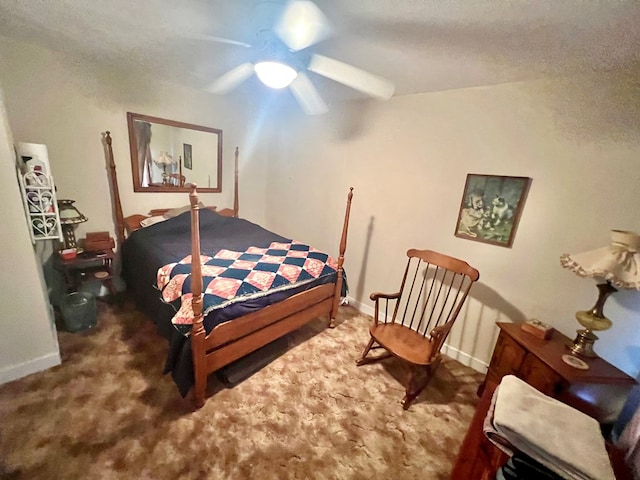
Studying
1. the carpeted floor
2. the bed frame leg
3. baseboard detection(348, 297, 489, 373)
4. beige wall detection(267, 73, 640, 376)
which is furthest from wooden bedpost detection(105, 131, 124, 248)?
baseboard detection(348, 297, 489, 373)

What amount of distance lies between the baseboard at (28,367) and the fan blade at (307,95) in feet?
8.94

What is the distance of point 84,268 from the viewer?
2479mm

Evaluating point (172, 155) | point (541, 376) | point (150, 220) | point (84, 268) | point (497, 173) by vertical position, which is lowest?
point (84, 268)

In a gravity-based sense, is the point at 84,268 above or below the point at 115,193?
below

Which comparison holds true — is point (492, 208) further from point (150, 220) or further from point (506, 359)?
point (150, 220)

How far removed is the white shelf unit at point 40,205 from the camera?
5.79 ft

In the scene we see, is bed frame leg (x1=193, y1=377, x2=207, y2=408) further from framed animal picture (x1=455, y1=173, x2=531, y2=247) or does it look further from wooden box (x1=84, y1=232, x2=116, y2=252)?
framed animal picture (x1=455, y1=173, x2=531, y2=247)

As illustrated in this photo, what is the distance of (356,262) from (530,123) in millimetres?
1961

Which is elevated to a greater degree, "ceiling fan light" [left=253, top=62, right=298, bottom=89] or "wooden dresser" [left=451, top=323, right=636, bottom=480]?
"ceiling fan light" [left=253, top=62, right=298, bottom=89]

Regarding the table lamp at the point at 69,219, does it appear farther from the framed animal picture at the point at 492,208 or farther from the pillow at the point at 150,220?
the framed animal picture at the point at 492,208

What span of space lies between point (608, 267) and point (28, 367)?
3.60 meters

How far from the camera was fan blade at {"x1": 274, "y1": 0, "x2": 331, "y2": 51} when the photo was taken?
1246 mm

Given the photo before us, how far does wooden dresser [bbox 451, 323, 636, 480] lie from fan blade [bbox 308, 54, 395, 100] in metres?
1.93

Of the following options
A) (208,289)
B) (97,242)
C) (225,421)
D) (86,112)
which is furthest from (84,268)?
(225,421)
